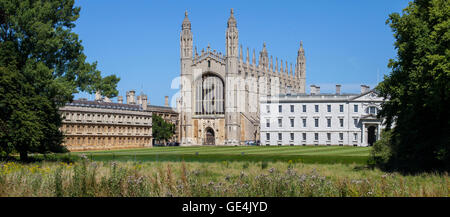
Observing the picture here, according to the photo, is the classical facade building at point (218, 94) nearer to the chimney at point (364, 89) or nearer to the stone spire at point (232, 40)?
the stone spire at point (232, 40)

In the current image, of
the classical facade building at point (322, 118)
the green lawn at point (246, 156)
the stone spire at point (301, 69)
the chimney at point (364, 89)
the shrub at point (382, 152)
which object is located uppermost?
the stone spire at point (301, 69)

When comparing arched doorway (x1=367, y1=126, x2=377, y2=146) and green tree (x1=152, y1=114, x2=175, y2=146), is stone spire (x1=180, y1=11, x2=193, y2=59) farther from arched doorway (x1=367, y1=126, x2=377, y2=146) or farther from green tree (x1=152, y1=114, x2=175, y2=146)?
arched doorway (x1=367, y1=126, x2=377, y2=146)

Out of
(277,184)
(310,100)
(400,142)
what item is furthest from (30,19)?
(310,100)

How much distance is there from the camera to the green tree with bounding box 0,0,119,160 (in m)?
24.6

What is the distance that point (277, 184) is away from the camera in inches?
470

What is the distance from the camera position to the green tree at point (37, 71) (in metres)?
24.6

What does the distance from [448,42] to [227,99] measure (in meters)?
72.1

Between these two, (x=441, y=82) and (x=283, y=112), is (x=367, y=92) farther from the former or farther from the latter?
(x=441, y=82)

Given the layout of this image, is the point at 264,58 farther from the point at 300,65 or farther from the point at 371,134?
the point at 371,134

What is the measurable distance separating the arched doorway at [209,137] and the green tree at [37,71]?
223ft

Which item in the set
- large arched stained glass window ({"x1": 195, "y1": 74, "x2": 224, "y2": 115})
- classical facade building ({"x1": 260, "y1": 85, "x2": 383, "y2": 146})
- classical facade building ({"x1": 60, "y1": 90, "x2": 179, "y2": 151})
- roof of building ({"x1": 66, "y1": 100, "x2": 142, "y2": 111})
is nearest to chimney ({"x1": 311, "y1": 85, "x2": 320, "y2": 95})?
classical facade building ({"x1": 260, "y1": 85, "x2": 383, "y2": 146})

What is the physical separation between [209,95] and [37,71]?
240 feet

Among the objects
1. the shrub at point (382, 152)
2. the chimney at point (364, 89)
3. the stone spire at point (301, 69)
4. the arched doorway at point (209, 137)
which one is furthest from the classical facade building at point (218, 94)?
the shrub at point (382, 152)

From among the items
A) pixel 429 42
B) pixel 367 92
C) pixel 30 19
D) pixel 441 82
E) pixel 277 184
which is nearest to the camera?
pixel 277 184
